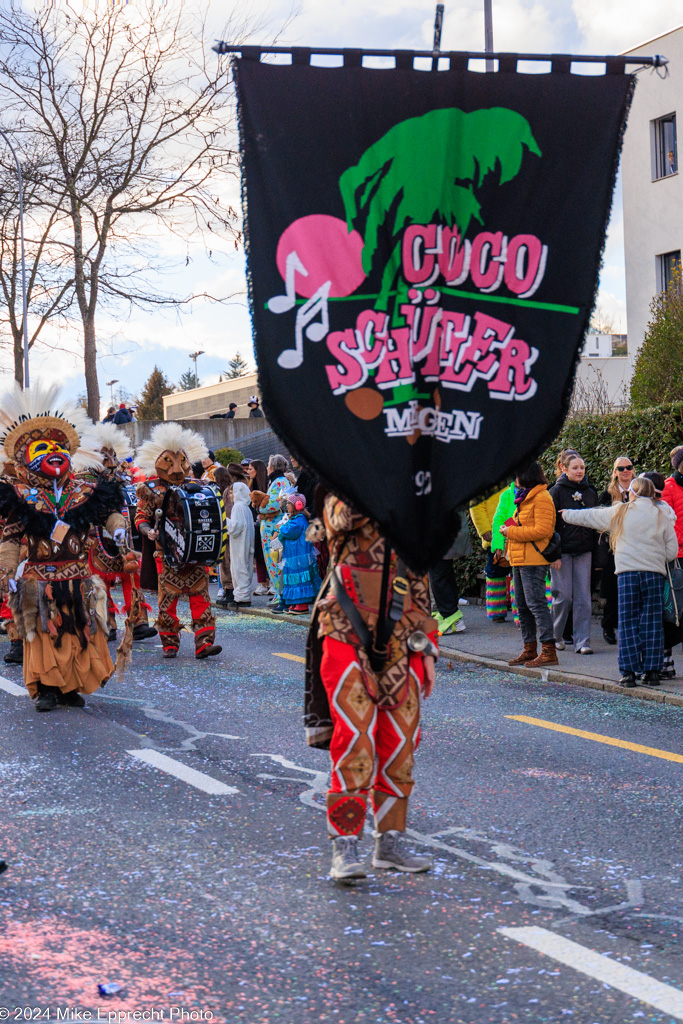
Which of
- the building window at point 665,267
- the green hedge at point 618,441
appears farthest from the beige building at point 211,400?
the green hedge at point 618,441

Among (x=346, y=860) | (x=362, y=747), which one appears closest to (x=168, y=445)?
(x=362, y=747)

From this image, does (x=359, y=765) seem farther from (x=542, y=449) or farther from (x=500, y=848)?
(x=542, y=449)

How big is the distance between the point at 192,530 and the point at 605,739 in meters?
4.79

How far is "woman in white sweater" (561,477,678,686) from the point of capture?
30.2ft

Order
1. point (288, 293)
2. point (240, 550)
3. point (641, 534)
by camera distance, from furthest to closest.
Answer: point (240, 550)
point (641, 534)
point (288, 293)

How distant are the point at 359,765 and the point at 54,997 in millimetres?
1462

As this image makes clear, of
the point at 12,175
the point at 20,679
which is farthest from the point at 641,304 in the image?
the point at 20,679

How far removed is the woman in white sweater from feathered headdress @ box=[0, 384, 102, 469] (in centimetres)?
375

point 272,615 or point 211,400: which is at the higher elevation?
point 211,400

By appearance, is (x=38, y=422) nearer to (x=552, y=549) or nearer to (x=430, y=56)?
(x=552, y=549)

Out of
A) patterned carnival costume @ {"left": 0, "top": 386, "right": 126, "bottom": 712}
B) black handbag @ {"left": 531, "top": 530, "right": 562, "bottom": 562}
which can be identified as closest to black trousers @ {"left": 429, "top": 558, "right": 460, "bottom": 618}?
black handbag @ {"left": 531, "top": 530, "right": 562, "bottom": 562}

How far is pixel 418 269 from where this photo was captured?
4.23m

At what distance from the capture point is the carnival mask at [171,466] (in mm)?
11445

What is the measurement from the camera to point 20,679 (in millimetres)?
10086
